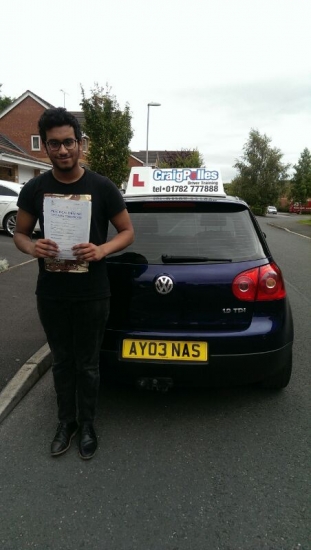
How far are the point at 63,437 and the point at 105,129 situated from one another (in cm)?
1745

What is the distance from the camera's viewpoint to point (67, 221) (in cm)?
209

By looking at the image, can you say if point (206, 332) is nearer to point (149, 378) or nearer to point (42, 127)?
point (149, 378)

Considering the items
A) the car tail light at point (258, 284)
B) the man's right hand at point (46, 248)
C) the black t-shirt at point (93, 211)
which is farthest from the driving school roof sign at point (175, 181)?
the man's right hand at point (46, 248)

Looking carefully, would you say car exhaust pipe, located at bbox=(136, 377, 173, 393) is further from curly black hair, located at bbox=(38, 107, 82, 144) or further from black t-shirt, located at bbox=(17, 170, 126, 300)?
curly black hair, located at bbox=(38, 107, 82, 144)

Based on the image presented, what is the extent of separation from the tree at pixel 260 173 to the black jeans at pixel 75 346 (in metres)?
54.9

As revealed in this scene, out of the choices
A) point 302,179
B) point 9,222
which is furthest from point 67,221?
point 302,179

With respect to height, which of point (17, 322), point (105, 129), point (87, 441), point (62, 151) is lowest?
point (17, 322)

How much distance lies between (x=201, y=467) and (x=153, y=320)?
92cm

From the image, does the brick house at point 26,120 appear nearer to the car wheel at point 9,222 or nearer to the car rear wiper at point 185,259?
the car wheel at point 9,222

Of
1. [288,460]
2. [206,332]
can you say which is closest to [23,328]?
[206,332]

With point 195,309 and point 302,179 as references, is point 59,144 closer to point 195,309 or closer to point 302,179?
point 195,309

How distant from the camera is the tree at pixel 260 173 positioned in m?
55.8

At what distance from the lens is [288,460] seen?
7.84 feet

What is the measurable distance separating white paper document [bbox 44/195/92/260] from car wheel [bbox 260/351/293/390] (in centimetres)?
181
